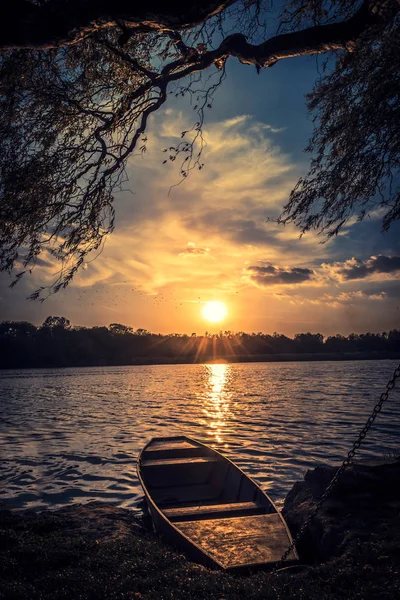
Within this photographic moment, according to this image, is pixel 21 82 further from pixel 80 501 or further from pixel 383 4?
pixel 80 501

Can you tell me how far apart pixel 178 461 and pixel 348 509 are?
212 inches

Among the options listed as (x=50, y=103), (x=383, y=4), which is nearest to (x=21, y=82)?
(x=50, y=103)

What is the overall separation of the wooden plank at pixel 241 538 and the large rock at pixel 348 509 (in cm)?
75

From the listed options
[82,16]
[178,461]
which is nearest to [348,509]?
[178,461]

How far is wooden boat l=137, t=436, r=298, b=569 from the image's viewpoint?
708 cm

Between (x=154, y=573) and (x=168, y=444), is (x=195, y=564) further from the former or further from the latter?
(x=168, y=444)

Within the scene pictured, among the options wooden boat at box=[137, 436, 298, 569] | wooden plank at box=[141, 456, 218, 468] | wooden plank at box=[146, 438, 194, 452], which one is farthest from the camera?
wooden plank at box=[146, 438, 194, 452]

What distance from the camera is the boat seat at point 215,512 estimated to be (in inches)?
337

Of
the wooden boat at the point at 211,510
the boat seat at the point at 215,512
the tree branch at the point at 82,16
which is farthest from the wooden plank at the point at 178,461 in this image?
the tree branch at the point at 82,16

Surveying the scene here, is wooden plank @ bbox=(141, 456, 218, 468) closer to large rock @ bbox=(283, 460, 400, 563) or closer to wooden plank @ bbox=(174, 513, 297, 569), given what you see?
large rock @ bbox=(283, 460, 400, 563)

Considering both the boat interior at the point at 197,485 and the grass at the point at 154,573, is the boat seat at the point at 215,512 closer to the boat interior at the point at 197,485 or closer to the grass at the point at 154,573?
the boat interior at the point at 197,485

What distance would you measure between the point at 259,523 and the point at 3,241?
7.32 m

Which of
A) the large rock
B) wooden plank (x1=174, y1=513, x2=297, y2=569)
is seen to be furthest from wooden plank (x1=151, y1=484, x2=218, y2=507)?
wooden plank (x1=174, y1=513, x2=297, y2=569)

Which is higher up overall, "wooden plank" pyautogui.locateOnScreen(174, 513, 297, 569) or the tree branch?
the tree branch
